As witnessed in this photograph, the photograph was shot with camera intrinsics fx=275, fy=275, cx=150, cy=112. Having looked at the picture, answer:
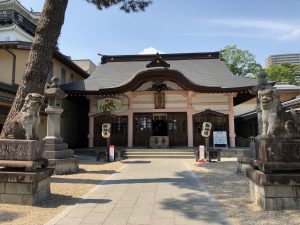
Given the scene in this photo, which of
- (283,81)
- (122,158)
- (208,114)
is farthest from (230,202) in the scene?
(283,81)

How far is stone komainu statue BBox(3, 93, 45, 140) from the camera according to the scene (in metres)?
6.16

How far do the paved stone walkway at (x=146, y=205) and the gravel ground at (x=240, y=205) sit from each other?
0.25m

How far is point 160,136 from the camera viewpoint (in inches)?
742

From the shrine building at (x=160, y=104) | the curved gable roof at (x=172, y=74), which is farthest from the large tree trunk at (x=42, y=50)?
the curved gable roof at (x=172, y=74)

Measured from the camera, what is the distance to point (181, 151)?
1675 cm

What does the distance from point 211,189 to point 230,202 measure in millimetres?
1418

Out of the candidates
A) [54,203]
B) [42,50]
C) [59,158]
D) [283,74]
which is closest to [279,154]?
[54,203]

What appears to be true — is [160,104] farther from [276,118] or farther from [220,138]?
[276,118]

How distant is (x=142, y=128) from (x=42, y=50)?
1214 centimetres

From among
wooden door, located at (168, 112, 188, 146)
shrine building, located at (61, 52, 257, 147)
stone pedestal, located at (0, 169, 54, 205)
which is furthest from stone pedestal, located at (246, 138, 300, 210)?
wooden door, located at (168, 112, 188, 146)

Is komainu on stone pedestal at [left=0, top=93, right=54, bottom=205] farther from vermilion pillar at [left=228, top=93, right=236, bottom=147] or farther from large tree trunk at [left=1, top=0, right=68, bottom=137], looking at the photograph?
vermilion pillar at [left=228, top=93, right=236, bottom=147]

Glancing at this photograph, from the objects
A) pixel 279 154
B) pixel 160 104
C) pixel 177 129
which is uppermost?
pixel 160 104

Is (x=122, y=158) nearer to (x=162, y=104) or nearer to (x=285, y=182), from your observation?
(x=162, y=104)

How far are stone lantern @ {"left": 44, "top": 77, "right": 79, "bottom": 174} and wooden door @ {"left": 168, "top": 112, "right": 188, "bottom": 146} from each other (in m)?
9.71
